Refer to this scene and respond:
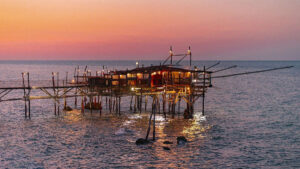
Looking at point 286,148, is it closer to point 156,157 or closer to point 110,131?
point 156,157

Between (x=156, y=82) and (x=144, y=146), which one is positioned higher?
(x=156, y=82)

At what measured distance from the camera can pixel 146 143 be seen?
25969 millimetres

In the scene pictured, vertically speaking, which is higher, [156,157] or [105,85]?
[105,85]

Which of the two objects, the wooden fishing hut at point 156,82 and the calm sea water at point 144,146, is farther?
the wooden fishing hut at point 156,82

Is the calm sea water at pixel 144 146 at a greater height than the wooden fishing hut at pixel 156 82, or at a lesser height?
lesser

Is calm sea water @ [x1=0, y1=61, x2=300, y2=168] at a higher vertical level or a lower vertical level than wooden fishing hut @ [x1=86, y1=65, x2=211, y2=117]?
lower

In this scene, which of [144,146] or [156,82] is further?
[156,82]

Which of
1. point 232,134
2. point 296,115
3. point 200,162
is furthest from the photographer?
point 296,115

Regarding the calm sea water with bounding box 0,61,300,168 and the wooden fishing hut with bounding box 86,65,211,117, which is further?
the wooden fishing hut with bounding box 86,65,211,117

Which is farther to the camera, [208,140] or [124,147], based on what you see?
[208,140]

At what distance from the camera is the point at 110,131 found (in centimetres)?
3042

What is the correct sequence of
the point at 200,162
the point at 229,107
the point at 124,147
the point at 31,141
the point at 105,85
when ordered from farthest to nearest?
the point at 229,107, the point at 105,85, the point at 31,141, the point at 124,147, the point at 200,162

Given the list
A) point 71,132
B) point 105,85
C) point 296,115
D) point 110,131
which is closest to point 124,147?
point 110,131

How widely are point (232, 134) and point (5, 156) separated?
20.9 metres
